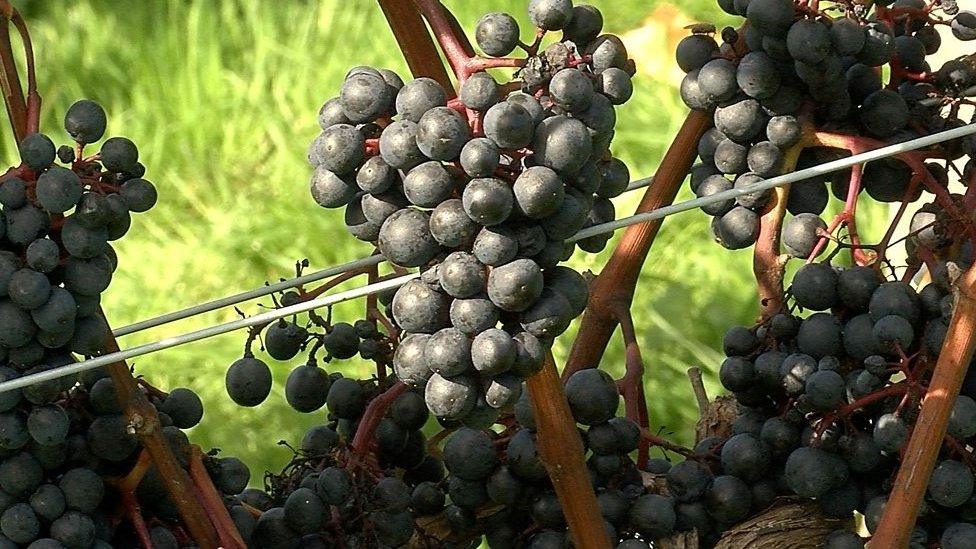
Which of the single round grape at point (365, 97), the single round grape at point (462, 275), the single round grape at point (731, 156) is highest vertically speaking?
the single round grape at point (731, 156)

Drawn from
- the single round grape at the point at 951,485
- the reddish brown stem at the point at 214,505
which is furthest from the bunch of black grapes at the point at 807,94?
the reddish brown stem at the point at 214,505

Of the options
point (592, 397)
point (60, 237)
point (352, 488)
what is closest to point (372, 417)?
point (352, 488)

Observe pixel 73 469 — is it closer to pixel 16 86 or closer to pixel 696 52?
pixel 16 86

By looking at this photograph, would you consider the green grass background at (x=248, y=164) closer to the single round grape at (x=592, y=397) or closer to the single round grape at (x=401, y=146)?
the single round grape at (x=592, y=397)

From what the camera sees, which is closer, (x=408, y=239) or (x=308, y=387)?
(x=408, y=239)

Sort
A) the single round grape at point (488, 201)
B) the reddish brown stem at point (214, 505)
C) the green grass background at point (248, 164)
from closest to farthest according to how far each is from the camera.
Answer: the single round grape at point (488, 201), the reddish brown stem at point (214, 505), the green grass background at point (248, 164)

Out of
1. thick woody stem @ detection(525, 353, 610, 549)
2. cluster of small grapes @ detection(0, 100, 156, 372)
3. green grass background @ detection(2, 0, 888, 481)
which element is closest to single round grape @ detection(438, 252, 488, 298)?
thick woody stem @ detection(525, 353, 610, 549)
